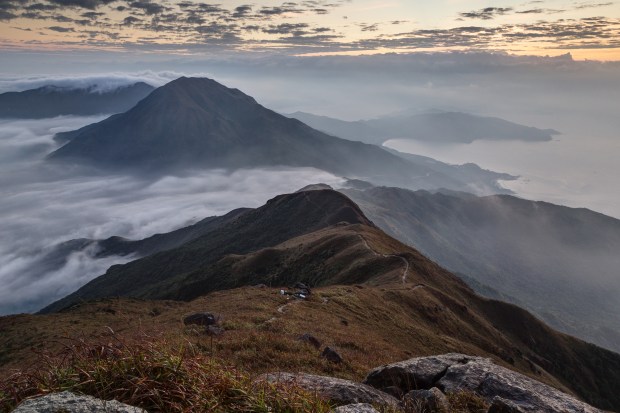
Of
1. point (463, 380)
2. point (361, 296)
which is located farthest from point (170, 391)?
point (361, 296)

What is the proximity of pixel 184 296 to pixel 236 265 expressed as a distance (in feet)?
68.1

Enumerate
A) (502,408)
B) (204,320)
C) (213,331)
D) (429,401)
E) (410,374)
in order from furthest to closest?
(204,320)
(213,331)
(410,374)
(429,401)
(502,408)

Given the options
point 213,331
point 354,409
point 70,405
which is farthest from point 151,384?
point 213,331

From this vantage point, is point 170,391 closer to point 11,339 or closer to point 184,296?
point 11,339

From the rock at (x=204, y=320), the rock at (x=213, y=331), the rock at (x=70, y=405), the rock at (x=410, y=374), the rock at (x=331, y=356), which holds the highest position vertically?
the rock at (x=70, y=405)

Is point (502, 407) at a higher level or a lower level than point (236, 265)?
higher

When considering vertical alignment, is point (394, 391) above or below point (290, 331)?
above

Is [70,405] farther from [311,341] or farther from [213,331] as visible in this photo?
[311,341]

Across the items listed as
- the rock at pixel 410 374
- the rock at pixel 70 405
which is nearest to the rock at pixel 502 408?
the rock at pixel 410 374

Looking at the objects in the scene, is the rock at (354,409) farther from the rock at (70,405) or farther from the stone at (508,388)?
the stone at (508,388)

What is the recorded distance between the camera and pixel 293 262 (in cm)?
10356

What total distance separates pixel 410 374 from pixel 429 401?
312 centimetres

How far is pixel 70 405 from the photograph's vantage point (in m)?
5.46

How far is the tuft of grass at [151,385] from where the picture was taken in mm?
5992
